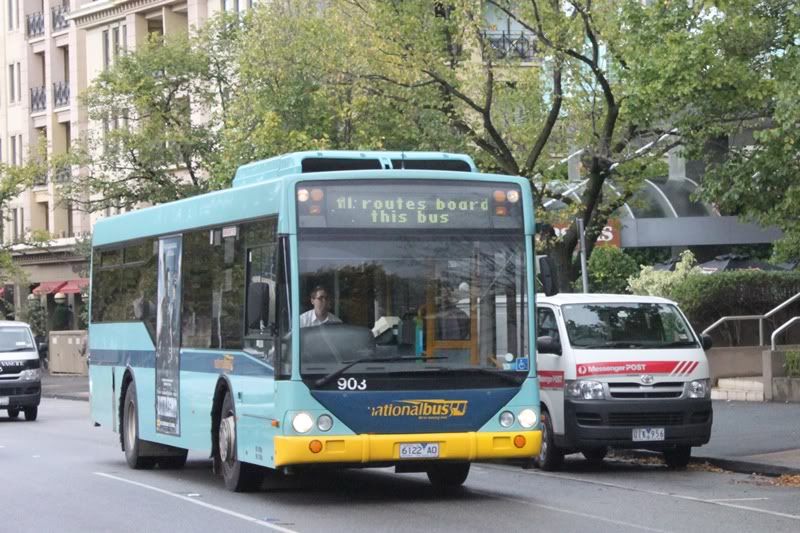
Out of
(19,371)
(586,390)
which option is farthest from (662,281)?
(586,390)

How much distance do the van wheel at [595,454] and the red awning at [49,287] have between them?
166 ft

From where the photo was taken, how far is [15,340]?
32406mm

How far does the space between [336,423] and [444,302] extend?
143 centimetres

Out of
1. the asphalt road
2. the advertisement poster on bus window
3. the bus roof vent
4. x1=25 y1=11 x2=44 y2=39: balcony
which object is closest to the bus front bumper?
the asphalt road

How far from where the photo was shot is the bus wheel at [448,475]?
15.7 metres

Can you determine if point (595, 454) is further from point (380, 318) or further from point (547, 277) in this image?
point (380, 318)

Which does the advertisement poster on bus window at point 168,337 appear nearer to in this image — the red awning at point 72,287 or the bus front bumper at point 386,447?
the bus front bumper at point 386,447

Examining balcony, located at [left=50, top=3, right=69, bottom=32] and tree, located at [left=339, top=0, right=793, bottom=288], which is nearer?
tree, located at [left=339, top=0, right=793, bottom=288]

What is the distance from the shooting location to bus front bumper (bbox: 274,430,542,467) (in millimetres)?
13625

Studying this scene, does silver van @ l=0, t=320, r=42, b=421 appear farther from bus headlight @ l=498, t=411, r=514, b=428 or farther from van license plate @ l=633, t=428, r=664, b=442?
bus headlight @ l=498, t=411, r=514, b=428

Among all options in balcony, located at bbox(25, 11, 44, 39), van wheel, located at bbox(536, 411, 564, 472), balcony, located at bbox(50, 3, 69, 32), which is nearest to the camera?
van wheel, located at bbox(536, 411, 564, 472)

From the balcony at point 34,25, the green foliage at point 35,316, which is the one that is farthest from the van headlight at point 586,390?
the balcony at point 34,25

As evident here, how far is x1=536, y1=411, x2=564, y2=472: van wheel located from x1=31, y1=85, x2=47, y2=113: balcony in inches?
2205

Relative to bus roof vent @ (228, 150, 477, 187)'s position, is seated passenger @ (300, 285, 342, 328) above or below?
below
